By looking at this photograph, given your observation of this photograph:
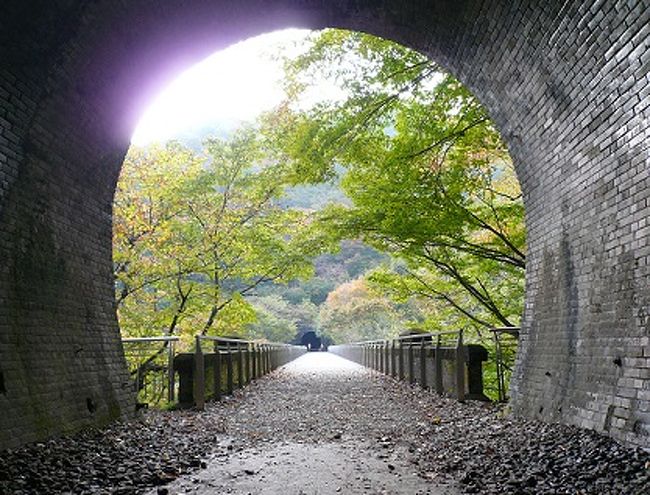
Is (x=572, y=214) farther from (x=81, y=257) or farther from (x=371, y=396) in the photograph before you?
(x=371, y=396)

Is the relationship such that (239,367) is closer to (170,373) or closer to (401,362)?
(170,373)

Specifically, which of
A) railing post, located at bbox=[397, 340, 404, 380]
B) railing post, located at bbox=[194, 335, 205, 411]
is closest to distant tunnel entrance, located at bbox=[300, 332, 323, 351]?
railing post, located at bbox=[397, 340, 404, 380]

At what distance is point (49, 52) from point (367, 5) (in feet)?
11.8

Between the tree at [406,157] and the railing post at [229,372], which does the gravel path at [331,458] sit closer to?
the railing post at [229,372]

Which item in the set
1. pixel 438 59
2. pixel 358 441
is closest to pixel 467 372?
pixel 358 441

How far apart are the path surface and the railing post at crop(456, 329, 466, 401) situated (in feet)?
2.57

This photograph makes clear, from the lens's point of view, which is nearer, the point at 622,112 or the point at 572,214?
the point at 622,112

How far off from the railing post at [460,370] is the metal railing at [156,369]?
4.33 metres

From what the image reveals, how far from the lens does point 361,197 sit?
36.4ft

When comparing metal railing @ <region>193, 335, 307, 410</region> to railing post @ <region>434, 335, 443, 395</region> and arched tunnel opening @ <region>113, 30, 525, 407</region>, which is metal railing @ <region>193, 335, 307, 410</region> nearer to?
arched tunnel opening @ <region>113, 30, 525, 407</region>

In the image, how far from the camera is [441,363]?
9789mm

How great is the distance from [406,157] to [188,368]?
521cm

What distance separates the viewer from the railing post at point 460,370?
27.7ft

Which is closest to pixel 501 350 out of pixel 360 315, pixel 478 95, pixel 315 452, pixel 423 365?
pixel 423 365
